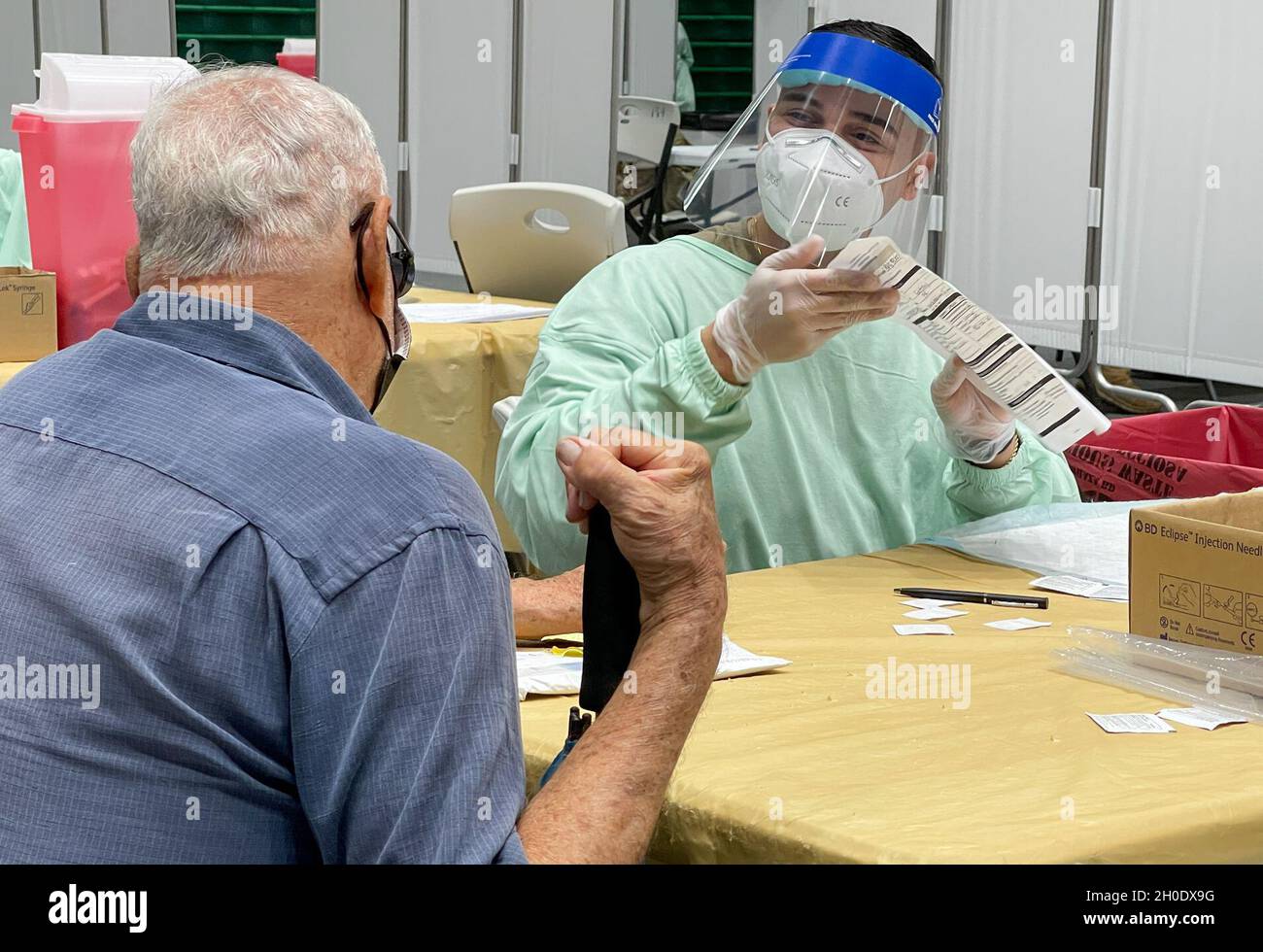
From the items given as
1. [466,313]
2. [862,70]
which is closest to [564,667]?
[862,70]

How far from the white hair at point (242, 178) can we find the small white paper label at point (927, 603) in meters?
0.92

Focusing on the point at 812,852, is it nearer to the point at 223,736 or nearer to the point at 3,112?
the point at 223,736

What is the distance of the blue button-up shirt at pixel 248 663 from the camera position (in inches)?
33.7

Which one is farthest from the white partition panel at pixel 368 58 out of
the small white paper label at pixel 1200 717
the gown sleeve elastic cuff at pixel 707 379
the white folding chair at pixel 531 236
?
the small white paper label at pixel 1200 717

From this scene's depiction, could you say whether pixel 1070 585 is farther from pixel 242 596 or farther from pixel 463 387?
pixel 463 387

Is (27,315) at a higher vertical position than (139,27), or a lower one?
lower

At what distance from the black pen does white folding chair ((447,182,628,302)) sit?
2.26m

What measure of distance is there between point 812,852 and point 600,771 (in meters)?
0.16

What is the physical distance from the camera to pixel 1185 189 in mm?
5301

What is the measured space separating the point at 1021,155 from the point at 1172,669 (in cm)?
480

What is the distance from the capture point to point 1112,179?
18.2 feet

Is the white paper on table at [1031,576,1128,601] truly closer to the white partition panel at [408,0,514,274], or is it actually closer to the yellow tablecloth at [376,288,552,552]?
the yellow tablecloth at [376,288,552,552]

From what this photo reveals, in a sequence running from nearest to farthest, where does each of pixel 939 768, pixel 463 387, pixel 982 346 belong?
pixel 939 768
pixel 982 346
pixel 463 387

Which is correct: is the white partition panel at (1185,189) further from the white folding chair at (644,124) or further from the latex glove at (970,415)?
the latex glove at (970,415)
